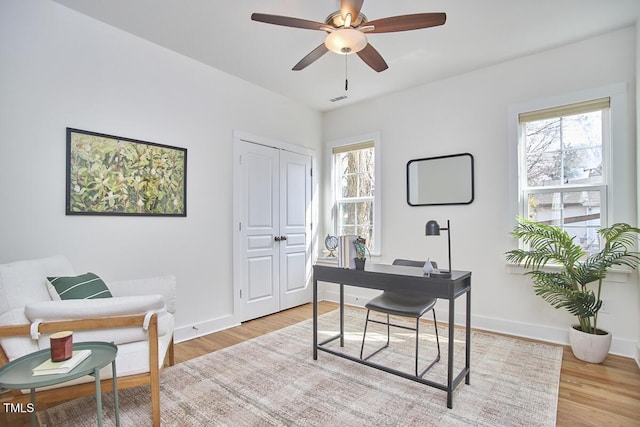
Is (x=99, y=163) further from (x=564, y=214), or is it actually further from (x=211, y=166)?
(x=564, y=214)

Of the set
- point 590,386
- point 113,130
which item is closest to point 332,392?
point 590,386

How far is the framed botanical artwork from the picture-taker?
101 inches

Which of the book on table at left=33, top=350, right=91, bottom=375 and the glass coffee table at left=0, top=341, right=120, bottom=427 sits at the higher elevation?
the book on table at left=33, top=350, right=91, bottom=375

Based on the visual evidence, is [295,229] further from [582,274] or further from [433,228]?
[582,274]

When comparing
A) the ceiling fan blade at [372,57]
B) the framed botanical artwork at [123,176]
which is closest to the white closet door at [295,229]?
the framed botanical artwork at [123,176]

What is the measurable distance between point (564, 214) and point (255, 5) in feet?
11.1

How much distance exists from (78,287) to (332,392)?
5.89 ft

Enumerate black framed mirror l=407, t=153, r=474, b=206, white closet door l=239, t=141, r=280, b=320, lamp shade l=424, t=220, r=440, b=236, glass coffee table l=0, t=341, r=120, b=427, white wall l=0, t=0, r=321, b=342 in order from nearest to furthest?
glass coffee table l=0, t=341, r=120, b=427 → lamp shade l=424, t=220, r=440, b=236 → white wall l=0, t=0, r=321, b=342 → black framed mirror l=407, t=153, r=474, b=206 → white closet door l=239, t=141, r=280, b=320

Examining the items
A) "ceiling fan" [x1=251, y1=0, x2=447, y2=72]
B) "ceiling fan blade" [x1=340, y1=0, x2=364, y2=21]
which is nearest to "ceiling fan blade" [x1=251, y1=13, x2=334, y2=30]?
"ceiling fan" [x1=251, y1=0, x2=447, y2=72]

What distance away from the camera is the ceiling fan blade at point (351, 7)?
192 centimetres

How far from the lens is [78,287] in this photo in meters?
2.04

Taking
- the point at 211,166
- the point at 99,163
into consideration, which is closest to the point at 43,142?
the point at 99,163

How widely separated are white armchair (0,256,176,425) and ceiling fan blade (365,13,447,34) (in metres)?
2.16

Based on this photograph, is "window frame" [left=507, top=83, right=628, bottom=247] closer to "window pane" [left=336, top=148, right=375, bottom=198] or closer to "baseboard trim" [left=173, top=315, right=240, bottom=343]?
"window pane" [left=336, top=148, right=375, bottom=198]
